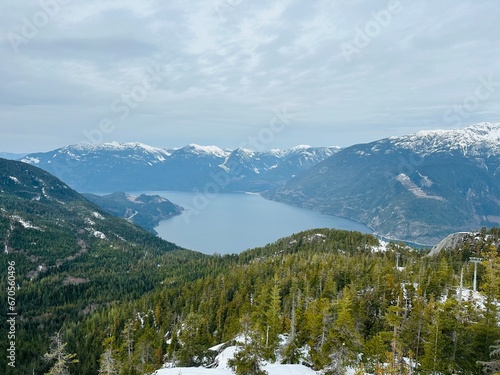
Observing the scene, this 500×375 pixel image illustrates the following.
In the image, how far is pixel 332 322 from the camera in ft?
132

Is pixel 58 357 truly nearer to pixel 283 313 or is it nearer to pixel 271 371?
pixel 271 371

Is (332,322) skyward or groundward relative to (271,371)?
skyward

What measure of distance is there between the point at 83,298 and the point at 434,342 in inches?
6992

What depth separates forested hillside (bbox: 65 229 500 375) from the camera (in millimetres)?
33531

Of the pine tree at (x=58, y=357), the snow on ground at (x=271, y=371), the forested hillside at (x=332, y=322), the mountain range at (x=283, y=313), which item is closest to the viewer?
the pine tree at (x=58, y=357)

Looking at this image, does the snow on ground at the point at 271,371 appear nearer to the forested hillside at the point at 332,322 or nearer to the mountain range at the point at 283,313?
the mountain range at the point at 283,313

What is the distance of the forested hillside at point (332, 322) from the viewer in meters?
33.5

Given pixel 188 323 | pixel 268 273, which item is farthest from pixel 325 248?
pixel 188 323

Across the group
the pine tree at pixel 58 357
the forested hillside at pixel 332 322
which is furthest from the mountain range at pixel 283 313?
the pine tree at pixel 58 357

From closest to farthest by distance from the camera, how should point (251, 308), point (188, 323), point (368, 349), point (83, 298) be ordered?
1. point (368, 349)
2. point (188, 323)
3. point (251, 308)
4. point (83, 298)

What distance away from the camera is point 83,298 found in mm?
167625

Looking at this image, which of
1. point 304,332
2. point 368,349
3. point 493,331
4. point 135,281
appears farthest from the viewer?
point 135,281

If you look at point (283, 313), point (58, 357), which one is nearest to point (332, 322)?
point (283, 313)

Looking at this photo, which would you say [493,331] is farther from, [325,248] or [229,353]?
[325,248]
